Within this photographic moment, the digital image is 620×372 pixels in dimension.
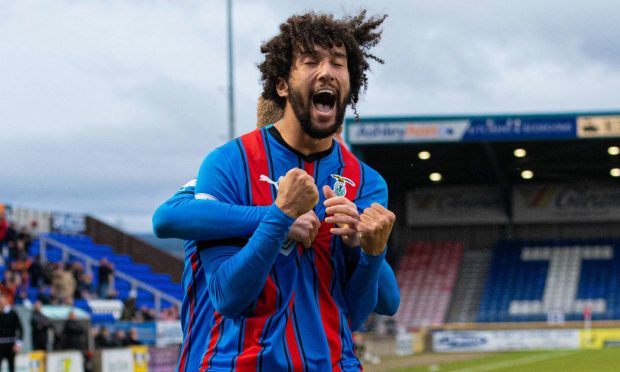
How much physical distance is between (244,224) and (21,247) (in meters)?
24.8

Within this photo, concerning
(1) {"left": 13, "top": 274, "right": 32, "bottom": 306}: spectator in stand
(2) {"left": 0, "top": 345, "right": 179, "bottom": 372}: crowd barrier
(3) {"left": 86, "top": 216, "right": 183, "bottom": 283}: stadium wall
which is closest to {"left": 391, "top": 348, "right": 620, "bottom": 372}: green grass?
(2) {"left": 0, "top": 345, "right": 179, "bottom": 372}: crowd barrier

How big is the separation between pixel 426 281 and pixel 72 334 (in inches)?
1072

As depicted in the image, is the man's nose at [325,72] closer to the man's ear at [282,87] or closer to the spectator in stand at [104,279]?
the man's ear at [282,87]

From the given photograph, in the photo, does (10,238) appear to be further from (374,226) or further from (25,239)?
(374,226)

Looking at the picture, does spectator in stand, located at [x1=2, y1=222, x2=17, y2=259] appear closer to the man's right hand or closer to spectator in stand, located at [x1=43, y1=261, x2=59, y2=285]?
spectator in stand, located at [x1=43, y1=261, x2=59, y2=285]

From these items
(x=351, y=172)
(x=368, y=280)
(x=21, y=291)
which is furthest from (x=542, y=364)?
(x=368, y=280)

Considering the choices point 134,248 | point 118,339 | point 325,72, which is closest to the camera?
point 325,72

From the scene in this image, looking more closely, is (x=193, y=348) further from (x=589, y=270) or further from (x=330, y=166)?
(x=589, y=270)

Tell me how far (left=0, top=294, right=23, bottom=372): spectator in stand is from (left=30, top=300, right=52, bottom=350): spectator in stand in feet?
6.50

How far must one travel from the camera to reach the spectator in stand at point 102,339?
73.5 feet

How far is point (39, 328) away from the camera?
20.2m

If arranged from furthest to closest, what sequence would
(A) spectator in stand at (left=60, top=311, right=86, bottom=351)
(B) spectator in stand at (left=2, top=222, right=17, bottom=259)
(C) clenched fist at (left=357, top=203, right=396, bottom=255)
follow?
(B) spectator in stand at (left=2, top=222, right=17, bottom=259) → (A) spectator in stand at (left=60, top=311, right=86, bottom=351) → (C) clenched fist at (left=357, top=203, right=396, bottom=255)

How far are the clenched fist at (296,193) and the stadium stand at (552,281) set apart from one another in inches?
1617

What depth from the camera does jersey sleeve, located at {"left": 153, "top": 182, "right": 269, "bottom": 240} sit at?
10.4ft
